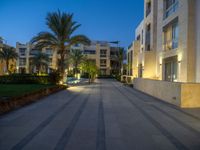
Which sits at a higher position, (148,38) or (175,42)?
(148,38)

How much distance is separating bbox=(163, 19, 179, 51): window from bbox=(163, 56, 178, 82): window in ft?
3.60

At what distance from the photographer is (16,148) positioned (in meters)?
6.20

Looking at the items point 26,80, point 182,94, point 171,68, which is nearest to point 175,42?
point 171,68

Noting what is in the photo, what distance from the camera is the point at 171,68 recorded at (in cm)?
2459

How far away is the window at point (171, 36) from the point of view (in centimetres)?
2321

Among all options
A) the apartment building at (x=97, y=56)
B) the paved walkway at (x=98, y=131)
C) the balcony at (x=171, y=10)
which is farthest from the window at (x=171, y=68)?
the apartment building at (x=97, y=56)

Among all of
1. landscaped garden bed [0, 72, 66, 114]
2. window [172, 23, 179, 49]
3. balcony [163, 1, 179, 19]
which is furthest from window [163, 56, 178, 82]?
landscaped garden bed [0, 72, 66, 114]

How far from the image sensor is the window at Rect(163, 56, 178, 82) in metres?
23.5

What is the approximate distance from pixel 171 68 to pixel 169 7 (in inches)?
217

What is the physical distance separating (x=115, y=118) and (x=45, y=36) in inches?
813

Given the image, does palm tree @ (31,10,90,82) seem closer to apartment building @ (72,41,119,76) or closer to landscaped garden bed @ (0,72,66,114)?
landscaped garden bed @ (0,72,66,114)

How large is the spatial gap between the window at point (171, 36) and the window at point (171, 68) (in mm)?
1096

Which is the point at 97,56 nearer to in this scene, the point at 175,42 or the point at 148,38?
the point at 148,38

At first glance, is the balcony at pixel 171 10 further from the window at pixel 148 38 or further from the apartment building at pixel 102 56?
the apartment building at pixel 102 56
